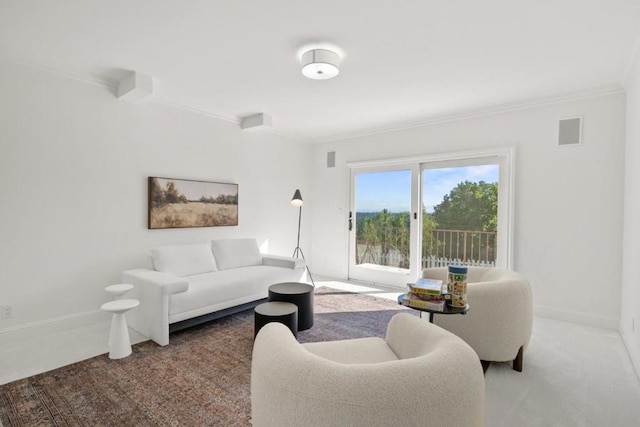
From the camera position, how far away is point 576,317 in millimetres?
3621

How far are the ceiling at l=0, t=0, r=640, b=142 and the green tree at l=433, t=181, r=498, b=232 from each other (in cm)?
109

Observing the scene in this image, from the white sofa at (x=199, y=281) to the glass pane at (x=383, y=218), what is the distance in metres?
1.52

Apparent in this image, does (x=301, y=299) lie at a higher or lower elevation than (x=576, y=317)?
higher

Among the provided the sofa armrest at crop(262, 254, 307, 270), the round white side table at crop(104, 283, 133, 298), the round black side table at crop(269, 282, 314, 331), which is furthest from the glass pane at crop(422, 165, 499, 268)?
the round white side table at crop(104, 283, 133, 298)

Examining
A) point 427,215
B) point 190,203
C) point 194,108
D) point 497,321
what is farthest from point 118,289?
point 427,215

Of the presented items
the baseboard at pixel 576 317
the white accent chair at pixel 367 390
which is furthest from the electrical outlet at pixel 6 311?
the baseboard at pixel 576 317

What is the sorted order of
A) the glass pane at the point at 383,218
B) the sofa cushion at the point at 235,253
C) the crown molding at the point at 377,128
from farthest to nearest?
the glass pane at the point at 383,218
the sofa cushion at the point at 235,253
the crown molding at the point at 377,128

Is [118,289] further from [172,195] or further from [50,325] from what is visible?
[172,195]

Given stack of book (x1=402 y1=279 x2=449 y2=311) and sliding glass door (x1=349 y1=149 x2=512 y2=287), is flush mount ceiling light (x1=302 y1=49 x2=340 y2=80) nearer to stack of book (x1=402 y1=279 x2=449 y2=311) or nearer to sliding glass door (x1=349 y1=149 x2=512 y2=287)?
stack of book (x1=402 y1=279 x2=449 y2=311)

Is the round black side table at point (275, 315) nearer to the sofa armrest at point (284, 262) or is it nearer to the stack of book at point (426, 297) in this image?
the stack of book at point (426, 297)

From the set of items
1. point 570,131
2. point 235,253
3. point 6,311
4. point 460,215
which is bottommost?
point 6,311

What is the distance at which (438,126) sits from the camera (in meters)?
4.68

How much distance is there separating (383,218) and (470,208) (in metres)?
1.36

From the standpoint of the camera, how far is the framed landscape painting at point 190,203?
12.8 feet
